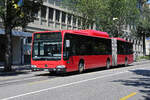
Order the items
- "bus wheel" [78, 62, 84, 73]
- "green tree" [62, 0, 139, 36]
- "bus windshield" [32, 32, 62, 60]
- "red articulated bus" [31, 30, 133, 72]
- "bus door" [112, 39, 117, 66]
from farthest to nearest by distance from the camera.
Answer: "green tree" [62, 0, 139, 36]
"bus door" [112, 39, 117, 66]
"bus wheel" [78, 62, 84, 73]
"bus windshield" [32, 32, 62, 60]
"red articulated bus" [31, 30, 133, 72]

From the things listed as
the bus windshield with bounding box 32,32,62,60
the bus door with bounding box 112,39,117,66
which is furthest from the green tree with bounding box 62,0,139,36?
the bus windshield with bounding box 32,32,62,60

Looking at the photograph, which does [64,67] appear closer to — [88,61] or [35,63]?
[35,63]

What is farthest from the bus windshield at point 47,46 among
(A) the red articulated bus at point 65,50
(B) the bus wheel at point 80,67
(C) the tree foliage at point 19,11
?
(C) the tree foliage at point 19,11

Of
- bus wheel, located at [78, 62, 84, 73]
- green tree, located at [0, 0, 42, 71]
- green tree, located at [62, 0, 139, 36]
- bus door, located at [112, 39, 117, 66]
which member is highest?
green tree, located at [62, 0, 139, 36]

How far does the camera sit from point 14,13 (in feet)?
59.7

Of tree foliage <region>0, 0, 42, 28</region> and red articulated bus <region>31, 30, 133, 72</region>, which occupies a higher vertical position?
tree foliage <region>0, 0, 42, 28</region>

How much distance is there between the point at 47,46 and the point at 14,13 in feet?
14.8

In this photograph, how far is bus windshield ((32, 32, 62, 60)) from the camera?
599 inches

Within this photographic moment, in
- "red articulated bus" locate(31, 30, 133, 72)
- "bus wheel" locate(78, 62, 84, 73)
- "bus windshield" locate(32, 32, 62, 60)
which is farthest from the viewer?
"bus wheel" locate(78, 62, 84, 73)

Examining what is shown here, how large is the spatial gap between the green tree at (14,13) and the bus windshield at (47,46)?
3.36 metres

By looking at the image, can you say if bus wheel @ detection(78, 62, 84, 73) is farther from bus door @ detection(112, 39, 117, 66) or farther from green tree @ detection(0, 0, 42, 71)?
bus door @ detection(112, 39, 117, 66)

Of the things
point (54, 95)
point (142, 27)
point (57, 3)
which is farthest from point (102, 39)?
point (142, 27)

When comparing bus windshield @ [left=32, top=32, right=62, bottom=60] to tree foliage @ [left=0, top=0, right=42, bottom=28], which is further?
tree foliage @ [left=0, top=0, right=42, bottom=28]

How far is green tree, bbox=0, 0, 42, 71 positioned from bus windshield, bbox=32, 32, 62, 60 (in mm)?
3355
